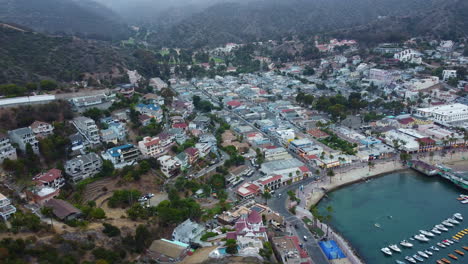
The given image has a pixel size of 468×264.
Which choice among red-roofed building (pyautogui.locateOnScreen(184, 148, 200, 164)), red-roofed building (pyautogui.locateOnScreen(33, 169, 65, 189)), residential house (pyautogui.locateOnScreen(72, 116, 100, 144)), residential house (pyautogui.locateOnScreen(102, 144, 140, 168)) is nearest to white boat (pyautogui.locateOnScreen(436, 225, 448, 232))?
red-roofed building (pyautogui.locateOnScreen(184, 148, 200, 164))

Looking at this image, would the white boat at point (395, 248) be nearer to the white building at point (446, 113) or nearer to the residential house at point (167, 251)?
the residential house at point (167, 251)

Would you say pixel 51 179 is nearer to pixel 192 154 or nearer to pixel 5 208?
pixel 5 208

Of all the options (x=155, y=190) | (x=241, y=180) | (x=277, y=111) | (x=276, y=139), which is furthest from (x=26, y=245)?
(x=277, y=111)

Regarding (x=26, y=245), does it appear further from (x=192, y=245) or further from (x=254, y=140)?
(x=254, y=140)

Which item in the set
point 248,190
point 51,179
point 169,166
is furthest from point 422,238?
point 51,179

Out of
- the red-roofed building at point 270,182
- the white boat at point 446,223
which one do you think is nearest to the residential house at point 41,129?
the red-roofed building at point 270,182
